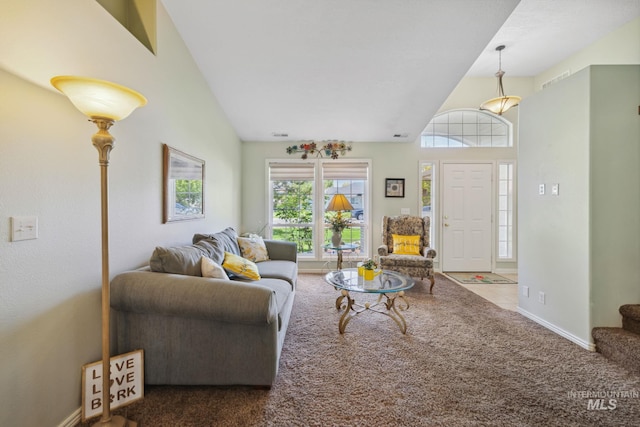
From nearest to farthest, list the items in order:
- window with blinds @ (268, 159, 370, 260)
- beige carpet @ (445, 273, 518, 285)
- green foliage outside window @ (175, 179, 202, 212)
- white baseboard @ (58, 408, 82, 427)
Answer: white baseboard @ (58, 408, 82, 427) → green foliage outside window @ (175, 179, 202, 212) → beige carpet @ (445, 273, 518, 285) → window with blinds @ (268, 159, 370, 260)

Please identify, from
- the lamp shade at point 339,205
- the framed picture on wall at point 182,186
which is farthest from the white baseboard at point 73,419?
the lamp shade at point 339,205

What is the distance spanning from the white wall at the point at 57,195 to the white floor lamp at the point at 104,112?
269 millimetres

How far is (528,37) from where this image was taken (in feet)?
11.9

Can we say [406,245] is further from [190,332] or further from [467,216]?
[190,332]

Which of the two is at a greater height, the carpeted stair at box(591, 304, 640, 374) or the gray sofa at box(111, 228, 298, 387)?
the gray sofa at box(111, 228, 298, 387)

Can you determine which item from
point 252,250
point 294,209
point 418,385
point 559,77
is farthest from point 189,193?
point 559,77

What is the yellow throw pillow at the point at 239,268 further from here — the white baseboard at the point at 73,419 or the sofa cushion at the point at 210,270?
the white baseboard at the point at 73,419

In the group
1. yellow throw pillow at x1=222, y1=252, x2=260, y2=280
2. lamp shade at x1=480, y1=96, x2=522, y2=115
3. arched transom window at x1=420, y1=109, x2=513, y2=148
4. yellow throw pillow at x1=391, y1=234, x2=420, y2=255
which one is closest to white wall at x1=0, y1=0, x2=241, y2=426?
yellow throw pillow at x1=222, y1=252, x2=260, y2=280

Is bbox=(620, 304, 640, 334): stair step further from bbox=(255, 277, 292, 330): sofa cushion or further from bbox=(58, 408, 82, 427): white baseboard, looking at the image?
bbox=(58, 408, 82, 427): white baseboard

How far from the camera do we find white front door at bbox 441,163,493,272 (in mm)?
4746

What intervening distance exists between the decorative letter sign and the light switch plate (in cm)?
72

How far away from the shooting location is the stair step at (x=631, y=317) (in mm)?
2061

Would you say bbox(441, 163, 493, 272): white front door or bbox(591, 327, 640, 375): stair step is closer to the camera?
bbox(591, 327, 640, 375): stair step

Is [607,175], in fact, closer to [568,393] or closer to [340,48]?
[568,393]
